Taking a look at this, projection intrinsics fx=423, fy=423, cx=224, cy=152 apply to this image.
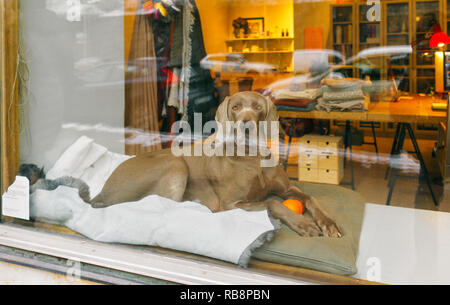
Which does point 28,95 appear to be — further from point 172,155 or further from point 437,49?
point 437,49

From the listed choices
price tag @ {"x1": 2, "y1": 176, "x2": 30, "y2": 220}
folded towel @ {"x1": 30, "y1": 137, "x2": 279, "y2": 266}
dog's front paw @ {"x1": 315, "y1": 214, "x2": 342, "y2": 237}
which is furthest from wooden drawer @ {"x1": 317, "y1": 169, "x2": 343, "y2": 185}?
price tag @ {"x1": 2, "y1": 176, "x2": 30, "y2": 220}

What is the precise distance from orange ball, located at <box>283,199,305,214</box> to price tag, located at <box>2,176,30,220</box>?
1076 mm

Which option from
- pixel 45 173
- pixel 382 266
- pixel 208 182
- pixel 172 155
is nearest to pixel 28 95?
pixel 45 173

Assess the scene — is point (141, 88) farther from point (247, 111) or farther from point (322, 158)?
point (322, 158)

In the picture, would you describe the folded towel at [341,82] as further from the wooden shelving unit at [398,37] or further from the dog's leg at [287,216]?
the dog's leg at [287,216]

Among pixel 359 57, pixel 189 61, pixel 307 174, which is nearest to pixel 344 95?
pixel 359 57

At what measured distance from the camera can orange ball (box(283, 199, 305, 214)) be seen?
158cm

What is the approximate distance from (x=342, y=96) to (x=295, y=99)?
0.24 m

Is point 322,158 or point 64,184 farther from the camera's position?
point 322,158

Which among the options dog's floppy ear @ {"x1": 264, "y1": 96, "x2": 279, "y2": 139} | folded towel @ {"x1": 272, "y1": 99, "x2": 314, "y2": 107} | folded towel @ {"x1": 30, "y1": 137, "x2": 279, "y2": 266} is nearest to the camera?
folded towel @ {"x1": 30, "y1": 137, "x2": 279, "y2": 266}

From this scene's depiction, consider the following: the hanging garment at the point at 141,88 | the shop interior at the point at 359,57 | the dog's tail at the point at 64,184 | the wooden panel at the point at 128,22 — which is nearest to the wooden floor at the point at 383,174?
the shop interior at the point at 359,57

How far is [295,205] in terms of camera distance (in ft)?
5.29

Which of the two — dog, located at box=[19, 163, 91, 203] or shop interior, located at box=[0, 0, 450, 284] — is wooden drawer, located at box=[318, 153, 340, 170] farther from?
dog, located at box=[19, 163, 91, 203]
